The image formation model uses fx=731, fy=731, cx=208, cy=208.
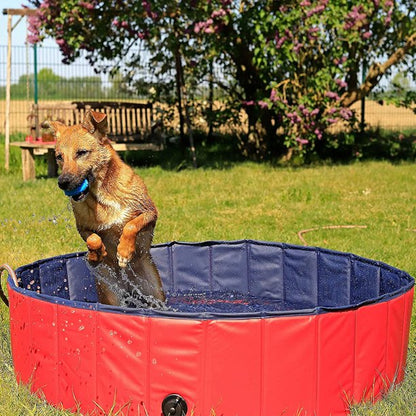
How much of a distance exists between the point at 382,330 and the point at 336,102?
10468 millimetres

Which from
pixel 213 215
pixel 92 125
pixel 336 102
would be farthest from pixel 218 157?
pixel 92 125

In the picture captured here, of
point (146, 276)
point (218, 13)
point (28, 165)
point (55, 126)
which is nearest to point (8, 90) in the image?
point (28, 165)

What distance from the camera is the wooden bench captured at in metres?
13.2

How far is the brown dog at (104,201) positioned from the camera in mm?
4164

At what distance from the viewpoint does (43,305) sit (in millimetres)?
4148

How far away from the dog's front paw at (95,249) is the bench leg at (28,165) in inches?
362

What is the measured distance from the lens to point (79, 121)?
48.3 feet

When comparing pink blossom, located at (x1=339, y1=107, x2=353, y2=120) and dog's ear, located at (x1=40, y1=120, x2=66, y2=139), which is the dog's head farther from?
pink blossom, located at (x1=339, y1=107, x2=353, y2=120)

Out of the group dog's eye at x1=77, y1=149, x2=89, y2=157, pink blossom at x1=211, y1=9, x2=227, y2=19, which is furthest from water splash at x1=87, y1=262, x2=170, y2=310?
pink blossom at x1=211, y1=9, x2=227, y2=19

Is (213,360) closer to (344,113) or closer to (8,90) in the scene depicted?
(344,113)

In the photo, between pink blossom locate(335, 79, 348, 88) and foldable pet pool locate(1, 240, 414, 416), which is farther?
pink blossom locate(335, 79, 348, 88)

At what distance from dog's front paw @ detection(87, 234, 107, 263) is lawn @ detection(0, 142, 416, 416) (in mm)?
1037

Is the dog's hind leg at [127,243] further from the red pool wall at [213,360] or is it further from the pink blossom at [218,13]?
the pink blossom at [218,13]

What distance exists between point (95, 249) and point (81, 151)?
0.57 metres
